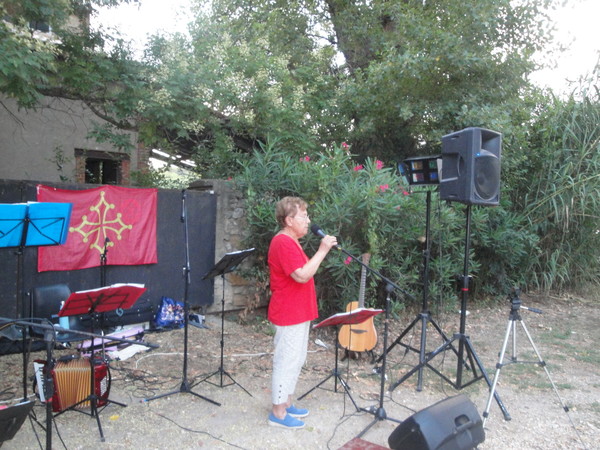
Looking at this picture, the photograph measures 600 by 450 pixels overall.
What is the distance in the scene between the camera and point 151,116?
25.0 ft

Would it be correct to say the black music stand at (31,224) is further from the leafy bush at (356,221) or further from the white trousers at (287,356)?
the leafy bush at (356,221)

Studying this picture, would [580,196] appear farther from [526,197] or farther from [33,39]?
[33,39]

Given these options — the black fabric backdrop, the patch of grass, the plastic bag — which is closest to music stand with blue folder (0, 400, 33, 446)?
the black fabric backdrop

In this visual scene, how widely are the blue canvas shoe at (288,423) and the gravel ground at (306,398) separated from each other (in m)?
0.05

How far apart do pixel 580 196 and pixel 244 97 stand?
19.1 feet

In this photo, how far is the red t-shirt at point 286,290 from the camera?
11.5ft

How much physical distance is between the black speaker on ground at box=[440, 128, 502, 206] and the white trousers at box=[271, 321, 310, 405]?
1.87 meters

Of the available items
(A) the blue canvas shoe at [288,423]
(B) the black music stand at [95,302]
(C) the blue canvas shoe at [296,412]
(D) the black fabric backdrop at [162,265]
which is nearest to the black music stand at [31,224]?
(B) the black music stand at [95,302]

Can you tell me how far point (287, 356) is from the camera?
3629 millimetres

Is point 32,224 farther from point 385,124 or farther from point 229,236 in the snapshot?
point 385,124

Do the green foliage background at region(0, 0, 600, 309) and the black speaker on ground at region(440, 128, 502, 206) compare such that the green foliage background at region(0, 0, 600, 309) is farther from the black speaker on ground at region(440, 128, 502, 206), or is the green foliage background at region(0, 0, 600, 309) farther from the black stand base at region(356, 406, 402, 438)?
the black stand base at region(356, 406, 402, 438)

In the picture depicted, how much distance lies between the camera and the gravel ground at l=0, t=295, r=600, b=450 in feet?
11.9

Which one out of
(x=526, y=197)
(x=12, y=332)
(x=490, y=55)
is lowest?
(x=12, y=332)

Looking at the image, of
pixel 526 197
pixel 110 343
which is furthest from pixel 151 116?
pixel 526 197
